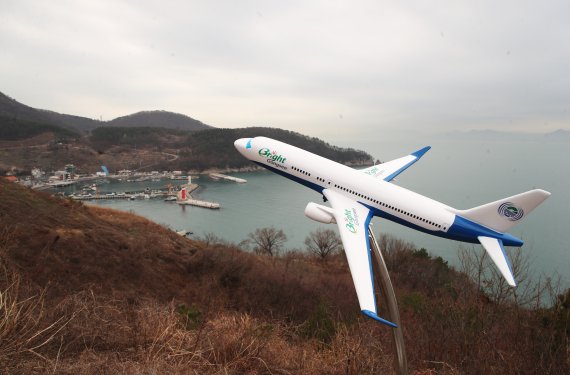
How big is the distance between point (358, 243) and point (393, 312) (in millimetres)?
2432

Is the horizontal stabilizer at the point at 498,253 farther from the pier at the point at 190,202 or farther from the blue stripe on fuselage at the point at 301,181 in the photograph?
the pier at the point at 190,202

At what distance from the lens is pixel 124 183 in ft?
468

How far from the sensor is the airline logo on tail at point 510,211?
11672mm

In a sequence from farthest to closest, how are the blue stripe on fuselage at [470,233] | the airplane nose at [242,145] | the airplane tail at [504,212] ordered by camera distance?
the airplane nose at [242,145] → the blue stripe on fuselage at [470,233] → the airplane tail at [504,212]

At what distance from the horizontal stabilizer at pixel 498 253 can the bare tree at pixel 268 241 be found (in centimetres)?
5175

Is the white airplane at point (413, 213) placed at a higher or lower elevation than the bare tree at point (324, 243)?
higher

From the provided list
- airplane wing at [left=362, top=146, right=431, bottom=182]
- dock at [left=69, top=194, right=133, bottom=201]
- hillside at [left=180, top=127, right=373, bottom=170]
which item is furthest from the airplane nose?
dock at [left=69, top=194, right=133, bottom=201]

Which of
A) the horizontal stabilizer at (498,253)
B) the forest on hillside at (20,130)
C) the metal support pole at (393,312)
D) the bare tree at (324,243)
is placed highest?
the forest on hillside at (20,130)

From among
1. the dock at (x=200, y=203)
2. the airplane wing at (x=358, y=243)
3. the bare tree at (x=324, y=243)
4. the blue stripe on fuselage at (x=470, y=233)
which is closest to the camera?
the airplane wing at (x=358, y=243)

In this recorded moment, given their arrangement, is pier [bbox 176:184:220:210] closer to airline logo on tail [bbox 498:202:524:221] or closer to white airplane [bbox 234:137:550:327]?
white airplane [bbox 234:137:550:327]

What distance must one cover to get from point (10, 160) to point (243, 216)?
136141mm

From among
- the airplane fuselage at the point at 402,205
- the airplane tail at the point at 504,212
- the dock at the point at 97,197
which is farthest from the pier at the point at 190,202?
the airplane tail at the point at 504,212

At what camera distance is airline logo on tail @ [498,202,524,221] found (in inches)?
460

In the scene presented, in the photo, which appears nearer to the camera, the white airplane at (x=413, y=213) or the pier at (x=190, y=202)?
the white airplane at (x=413, y=213)
